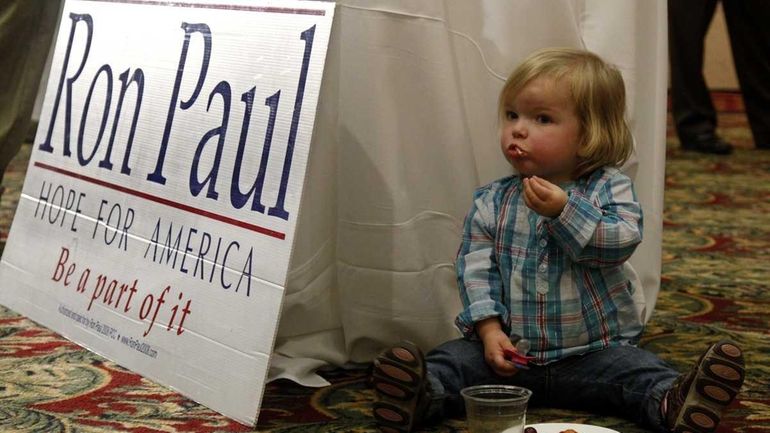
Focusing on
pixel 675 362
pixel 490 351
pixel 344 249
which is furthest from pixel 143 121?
pixel 675 362

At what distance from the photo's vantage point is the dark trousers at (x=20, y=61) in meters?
2.28

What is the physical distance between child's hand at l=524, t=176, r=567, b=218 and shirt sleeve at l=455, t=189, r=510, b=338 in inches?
5.6

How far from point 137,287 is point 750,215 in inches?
81.7

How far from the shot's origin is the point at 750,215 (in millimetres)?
3207

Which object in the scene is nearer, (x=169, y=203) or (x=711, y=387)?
(x=711, y=387)

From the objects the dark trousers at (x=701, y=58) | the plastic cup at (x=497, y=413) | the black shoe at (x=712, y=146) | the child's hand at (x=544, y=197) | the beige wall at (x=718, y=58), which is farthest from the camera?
the beige wall at (x=718, y=58)

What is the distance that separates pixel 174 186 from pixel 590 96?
23.3 inches

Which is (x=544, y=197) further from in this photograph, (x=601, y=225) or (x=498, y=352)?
(x=498, y=352)

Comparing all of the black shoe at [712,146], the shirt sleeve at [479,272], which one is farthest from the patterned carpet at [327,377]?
the black shoe at [712,146]

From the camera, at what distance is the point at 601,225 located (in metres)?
1.46

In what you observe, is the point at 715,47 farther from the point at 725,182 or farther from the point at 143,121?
the point at 143,121

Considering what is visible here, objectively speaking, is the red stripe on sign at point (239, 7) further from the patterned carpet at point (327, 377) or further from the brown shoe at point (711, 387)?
the brown shoe at point (711, 387)

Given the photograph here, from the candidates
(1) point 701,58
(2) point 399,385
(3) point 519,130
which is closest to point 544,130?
(3) point 519,130

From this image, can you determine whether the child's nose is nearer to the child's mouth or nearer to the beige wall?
the child's mouth
